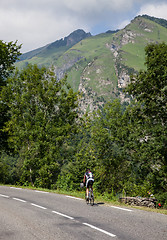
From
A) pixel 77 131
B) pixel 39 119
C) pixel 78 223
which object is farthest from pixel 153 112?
pixel 78 223

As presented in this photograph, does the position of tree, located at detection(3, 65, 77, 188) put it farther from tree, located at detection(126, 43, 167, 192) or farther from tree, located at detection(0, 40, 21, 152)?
tree, located at detection(126, 43, 167, 192)

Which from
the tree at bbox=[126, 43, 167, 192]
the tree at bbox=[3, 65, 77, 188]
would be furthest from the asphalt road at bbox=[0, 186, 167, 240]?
the tree at bbox=[3, 65, 77, 188]

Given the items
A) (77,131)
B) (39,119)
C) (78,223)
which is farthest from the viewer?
(77,131)

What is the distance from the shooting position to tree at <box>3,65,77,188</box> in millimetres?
21734

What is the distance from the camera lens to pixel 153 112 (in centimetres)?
2131

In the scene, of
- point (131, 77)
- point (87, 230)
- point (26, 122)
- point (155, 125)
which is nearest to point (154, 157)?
point (155, 125)

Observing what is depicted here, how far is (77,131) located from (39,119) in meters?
3.75

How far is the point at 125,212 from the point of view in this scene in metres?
9.73

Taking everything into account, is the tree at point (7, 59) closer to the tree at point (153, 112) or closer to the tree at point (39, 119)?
the tree at point (39, 119)

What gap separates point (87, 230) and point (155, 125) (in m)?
14.9

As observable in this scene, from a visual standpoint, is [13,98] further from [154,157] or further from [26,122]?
[154,157]

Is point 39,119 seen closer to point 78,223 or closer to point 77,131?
point 77,131

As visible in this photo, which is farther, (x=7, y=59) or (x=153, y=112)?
(x=7, y=59)

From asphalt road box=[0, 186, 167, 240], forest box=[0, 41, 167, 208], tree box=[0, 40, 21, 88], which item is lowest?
asphalt road box=[0, 186, 167, 240]
